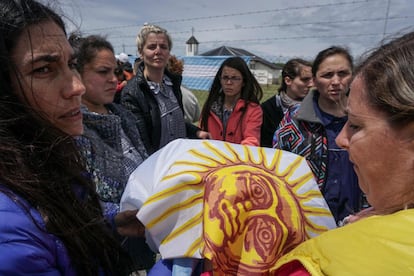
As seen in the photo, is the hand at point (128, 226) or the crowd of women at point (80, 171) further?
the hand at point (128, 226)

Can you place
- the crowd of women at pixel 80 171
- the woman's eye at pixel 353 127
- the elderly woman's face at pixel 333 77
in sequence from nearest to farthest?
the crowd of women at pixel 80 171
the woman's eye at pixel 353 127
the elderly woman's face at pixel 333 77

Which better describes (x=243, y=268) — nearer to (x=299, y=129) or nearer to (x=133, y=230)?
(x=133, y=230)

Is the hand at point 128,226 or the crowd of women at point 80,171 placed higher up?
the crowd of women at point 80,171

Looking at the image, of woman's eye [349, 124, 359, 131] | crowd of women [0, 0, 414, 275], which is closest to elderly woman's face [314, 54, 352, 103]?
crowd of women [0, 0, 414, 275]

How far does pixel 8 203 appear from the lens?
2.34ft

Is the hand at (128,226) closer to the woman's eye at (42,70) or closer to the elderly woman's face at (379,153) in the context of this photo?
the woman's eye at (42,70)

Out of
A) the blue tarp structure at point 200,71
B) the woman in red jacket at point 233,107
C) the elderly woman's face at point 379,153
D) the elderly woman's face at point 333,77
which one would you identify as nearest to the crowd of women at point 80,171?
the elderly woman's face at point 379,153

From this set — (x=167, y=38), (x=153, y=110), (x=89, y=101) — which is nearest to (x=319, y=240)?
(x=89, y=101)

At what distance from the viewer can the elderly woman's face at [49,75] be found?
862mm

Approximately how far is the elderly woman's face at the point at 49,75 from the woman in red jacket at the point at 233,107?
82.4 inches

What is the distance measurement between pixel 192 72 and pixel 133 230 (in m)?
18.2

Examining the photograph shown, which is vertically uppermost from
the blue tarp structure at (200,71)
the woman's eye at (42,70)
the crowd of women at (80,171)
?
the blue tarp structure at (200,71)

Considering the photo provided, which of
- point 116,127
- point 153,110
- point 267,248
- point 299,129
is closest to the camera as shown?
point 267,248

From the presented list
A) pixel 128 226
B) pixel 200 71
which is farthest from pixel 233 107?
pixel 200 71
